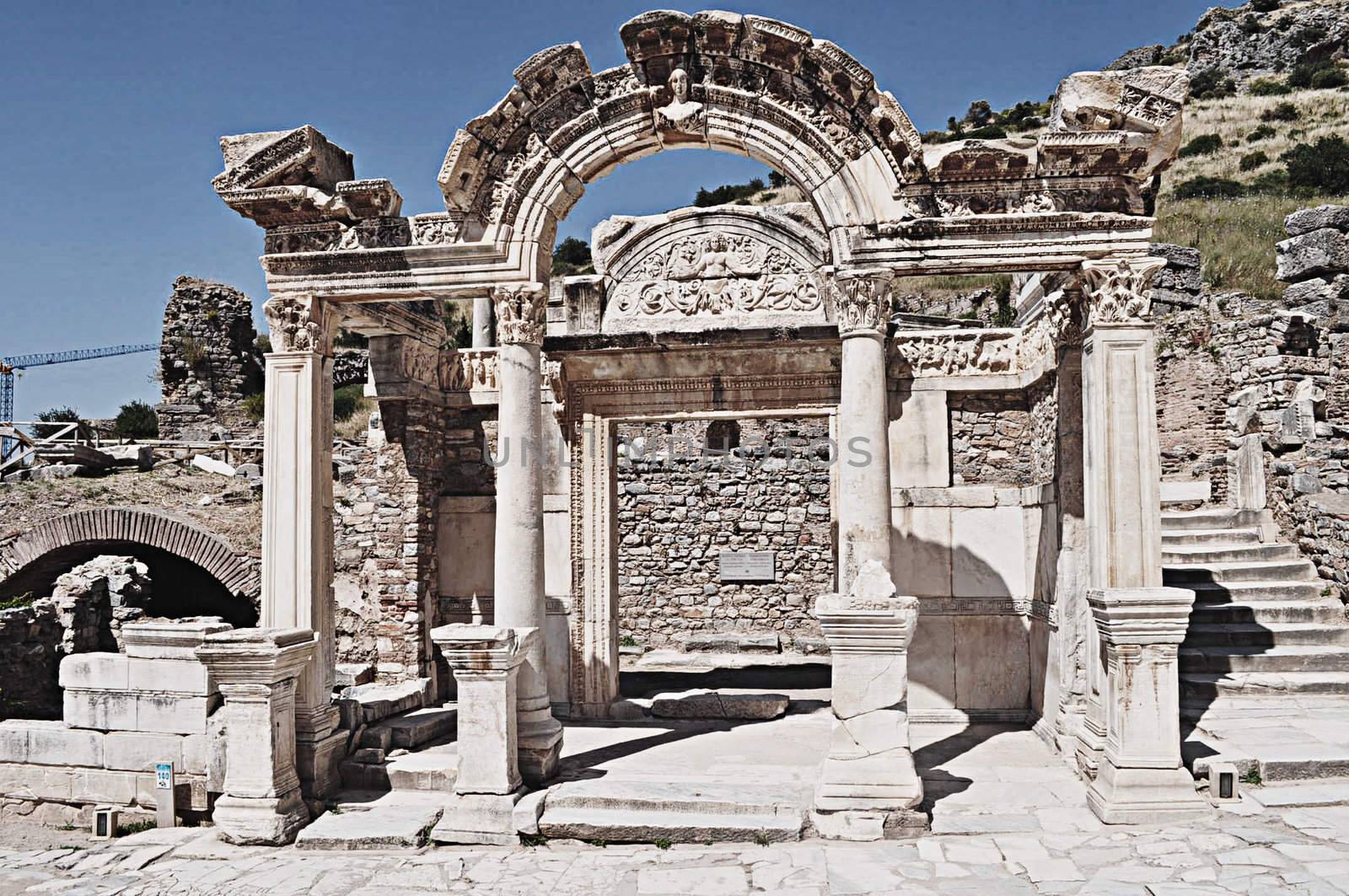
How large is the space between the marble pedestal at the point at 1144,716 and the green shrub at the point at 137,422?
95.2 feet

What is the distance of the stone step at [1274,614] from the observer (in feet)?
34.5

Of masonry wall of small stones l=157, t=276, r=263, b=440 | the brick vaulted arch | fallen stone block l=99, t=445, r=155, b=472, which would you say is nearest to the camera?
the brick vaulted arch

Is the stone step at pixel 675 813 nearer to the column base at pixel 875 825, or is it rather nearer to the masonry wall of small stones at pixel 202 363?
the column base at pixel 875 825

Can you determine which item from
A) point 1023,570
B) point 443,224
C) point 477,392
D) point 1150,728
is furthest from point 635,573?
point 1150,728

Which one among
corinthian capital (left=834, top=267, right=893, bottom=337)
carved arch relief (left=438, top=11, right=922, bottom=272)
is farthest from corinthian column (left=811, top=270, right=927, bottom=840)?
carved arch relief (left=438, top=11, right=922, bottom=272)

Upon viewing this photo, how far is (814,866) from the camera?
6.11 meters

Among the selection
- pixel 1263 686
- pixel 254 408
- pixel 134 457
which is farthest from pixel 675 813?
pixel 254 408

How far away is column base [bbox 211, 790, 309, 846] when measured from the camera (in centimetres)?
709

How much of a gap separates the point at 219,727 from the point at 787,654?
10.1m

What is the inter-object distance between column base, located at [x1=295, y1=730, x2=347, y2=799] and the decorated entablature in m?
3.74

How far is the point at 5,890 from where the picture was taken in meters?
6.38

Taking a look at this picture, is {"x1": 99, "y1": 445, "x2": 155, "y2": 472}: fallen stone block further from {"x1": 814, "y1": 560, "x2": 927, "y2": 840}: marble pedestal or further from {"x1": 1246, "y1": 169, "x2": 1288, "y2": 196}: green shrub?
{"x1": 1246, "y1": 169, "x2": 1288, "y2": 196}: green shrub

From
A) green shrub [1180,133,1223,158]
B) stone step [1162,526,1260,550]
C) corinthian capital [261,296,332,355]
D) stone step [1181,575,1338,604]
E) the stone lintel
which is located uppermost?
green shrub [1180,133,1223,158]

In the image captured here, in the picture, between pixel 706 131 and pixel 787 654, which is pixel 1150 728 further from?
pixel 787 654
